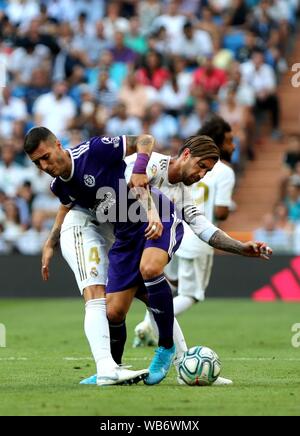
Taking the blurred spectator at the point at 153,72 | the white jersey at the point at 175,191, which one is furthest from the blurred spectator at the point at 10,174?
the white jersey at the point at 175,191

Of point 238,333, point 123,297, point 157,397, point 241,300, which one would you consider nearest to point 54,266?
point 241,300

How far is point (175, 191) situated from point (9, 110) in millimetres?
14605

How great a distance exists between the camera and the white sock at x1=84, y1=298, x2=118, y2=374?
27.9 feet

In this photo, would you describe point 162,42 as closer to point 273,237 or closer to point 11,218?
point 11,218

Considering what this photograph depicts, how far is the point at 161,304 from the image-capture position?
28.4 ft

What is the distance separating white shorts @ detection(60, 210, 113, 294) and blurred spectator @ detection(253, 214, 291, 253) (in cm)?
1076

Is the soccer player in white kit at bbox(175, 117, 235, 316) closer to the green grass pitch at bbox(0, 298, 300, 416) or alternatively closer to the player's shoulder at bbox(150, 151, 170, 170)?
the green grass pitch at bbox(0, 298, 300, 416)

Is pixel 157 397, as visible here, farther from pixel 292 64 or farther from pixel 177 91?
pixel 292 64

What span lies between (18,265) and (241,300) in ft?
12.9

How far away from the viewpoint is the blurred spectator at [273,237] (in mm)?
19656

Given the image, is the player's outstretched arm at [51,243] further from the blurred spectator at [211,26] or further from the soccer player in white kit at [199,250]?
the blurred spectator at [211,26]

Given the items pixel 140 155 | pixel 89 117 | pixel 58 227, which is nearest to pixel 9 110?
pixel 89 117

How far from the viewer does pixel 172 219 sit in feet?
29.5

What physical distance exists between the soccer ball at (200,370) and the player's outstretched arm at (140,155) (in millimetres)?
1399
